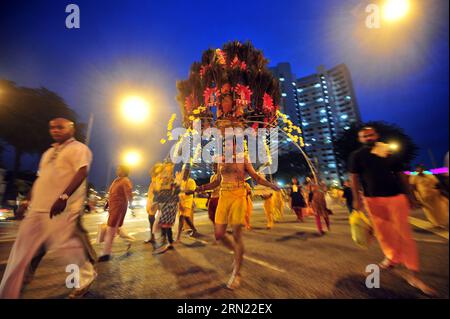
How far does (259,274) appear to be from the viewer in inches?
114

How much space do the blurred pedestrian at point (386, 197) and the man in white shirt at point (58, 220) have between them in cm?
401

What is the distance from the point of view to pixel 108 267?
3.43 m

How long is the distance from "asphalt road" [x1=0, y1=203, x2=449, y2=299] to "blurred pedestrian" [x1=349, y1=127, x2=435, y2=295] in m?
0.33

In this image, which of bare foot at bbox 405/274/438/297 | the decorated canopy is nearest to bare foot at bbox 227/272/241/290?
bare foot at bbox 405/274/438/297

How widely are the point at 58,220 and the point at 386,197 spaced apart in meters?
4.38

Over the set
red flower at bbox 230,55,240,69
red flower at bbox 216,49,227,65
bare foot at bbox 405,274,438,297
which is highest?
red flower at bbox 216,49,227,65

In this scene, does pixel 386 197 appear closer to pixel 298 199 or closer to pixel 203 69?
pixel 298 199

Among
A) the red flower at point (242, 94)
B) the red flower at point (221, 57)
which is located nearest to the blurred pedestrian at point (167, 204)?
the red flower at point (242, 94)

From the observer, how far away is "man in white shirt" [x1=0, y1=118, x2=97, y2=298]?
6.91ft

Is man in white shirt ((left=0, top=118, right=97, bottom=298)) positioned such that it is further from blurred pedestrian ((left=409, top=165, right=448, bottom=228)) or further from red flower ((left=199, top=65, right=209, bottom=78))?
blurred pedestrian ((left=409, top=165, right=448, bottom=228))

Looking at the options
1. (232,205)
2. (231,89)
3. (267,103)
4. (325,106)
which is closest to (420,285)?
(232,205)

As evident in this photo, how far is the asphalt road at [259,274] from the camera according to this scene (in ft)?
7.66

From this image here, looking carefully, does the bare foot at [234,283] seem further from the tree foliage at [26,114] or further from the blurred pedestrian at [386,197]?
the tree foliage at [26,114]
